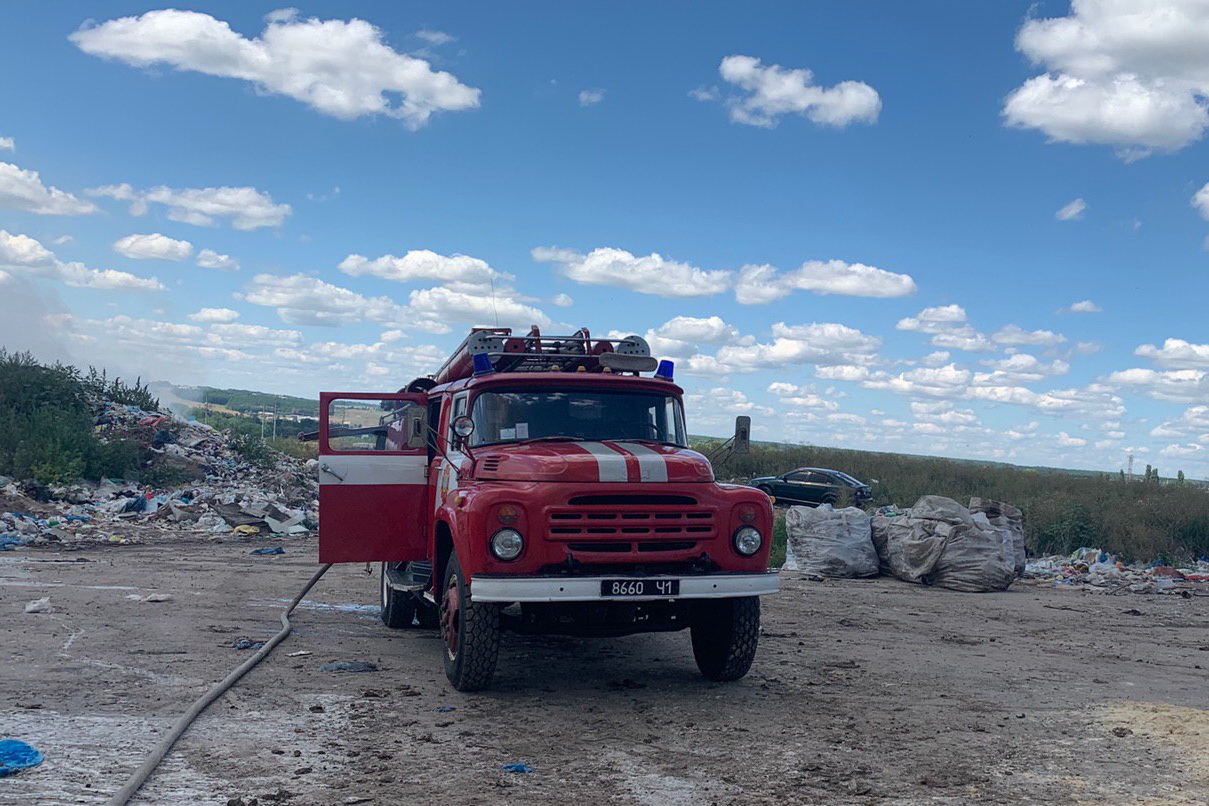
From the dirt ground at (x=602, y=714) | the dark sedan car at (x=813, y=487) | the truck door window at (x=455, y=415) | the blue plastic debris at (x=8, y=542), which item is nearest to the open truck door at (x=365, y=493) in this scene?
the truck door window at (x=455, y=415)

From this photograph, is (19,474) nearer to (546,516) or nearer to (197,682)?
(197,682)

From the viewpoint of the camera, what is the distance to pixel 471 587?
6.97 metres

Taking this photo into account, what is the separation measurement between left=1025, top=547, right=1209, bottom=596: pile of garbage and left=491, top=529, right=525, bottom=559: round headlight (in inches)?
498

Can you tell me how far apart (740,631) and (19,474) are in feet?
64.3

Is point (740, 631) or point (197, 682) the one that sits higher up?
point (740, 631)

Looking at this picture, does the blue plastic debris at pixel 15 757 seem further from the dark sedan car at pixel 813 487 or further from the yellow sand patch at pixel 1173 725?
the dark sedan car at pixel 813 487

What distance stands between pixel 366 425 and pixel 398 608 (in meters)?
1.95

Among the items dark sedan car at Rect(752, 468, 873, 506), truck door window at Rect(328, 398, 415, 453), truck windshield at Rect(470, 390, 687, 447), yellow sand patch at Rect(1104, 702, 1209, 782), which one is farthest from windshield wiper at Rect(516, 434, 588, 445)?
dark sedan car at Rect(752, 468, 873, 506)

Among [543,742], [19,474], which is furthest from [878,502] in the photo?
[543,742]

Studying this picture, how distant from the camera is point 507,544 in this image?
23.1 feet

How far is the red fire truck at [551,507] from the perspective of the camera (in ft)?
23.2

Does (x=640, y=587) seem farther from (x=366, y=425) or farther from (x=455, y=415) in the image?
(x=366, y=425)

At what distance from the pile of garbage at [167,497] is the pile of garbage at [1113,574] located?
13850 mm

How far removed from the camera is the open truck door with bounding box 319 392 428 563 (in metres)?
9.25
